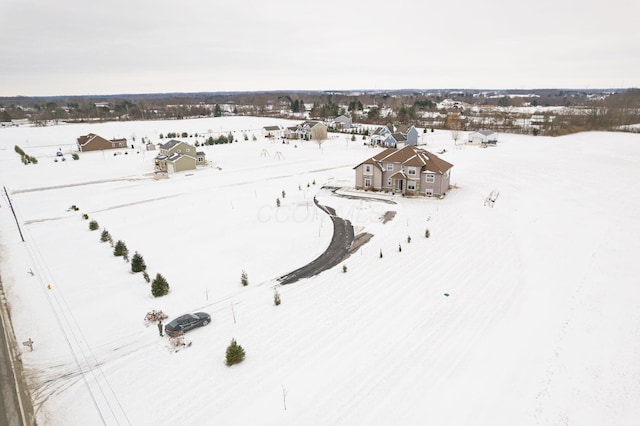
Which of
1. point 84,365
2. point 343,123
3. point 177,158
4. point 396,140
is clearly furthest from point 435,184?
point 343,123

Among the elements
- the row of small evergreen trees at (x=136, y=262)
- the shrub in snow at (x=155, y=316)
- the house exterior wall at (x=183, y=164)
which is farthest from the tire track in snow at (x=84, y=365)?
the house exterior wall at (x=183, y=164)

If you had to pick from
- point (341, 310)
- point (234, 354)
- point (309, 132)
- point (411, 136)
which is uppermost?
point (309, 132)

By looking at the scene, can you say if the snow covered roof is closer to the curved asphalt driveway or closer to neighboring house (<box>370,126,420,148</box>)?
the curved asphalt driveway

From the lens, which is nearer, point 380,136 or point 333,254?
point 333,254

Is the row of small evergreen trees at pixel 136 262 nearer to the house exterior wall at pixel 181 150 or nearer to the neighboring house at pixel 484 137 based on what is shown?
the house exterior wall at pixel 181 150

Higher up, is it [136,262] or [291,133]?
[291,133]

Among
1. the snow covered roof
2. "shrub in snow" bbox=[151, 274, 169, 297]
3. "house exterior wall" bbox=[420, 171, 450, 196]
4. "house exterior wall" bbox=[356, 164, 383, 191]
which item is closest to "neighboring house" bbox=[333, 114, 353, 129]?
the snow covered roof

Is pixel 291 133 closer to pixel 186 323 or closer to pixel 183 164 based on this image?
pixel 183 164
